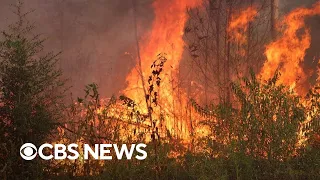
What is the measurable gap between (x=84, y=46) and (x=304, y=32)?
11191mm

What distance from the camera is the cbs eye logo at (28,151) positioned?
5.65 metres

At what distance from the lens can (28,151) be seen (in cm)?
575

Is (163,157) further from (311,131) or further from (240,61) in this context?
(240,61)

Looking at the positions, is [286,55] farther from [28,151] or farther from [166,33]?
[28,151]

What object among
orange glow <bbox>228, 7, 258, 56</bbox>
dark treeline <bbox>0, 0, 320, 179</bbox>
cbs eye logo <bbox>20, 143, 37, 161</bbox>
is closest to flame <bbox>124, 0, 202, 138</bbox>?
orange glow <bbox>228, 7, 258, 56</bbox>

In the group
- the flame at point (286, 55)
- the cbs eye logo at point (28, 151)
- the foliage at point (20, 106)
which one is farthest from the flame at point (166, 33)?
the cbs eye logo at point (28, 151)

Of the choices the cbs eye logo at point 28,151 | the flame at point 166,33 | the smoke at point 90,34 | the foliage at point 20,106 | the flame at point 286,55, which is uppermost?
the smoke at point 90,34

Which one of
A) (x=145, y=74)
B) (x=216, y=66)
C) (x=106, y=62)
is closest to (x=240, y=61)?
(x=216, y=66)

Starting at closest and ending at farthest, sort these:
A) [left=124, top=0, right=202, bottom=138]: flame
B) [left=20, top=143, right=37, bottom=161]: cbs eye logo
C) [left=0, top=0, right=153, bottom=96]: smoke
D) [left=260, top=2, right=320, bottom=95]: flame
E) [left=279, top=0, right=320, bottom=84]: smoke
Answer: [left=20, top=143, right=37, bottom=161]: cbs eye logo, [left=260, top=2, right=320, bottom=95]: flame, [left=124, top=0, right=202, bottom=138]: flame, [left=279, top=0, right=320, bottom=84]: smoke, [left=0, top=0, right=153, bottom=96]: smoke

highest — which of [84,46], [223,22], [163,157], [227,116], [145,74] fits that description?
[84,46]

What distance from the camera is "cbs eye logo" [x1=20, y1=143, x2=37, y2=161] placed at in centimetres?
565

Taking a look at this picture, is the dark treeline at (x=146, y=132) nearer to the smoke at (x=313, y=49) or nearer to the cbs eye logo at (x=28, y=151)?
the cbs eye logo at (x=28, y=151)

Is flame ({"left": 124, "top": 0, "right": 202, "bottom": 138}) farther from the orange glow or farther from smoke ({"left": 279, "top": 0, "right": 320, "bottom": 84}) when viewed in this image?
smoke ({"left": 279, "top": 0, "right": 320, "bottom": 84})

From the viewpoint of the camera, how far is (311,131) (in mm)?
6078
